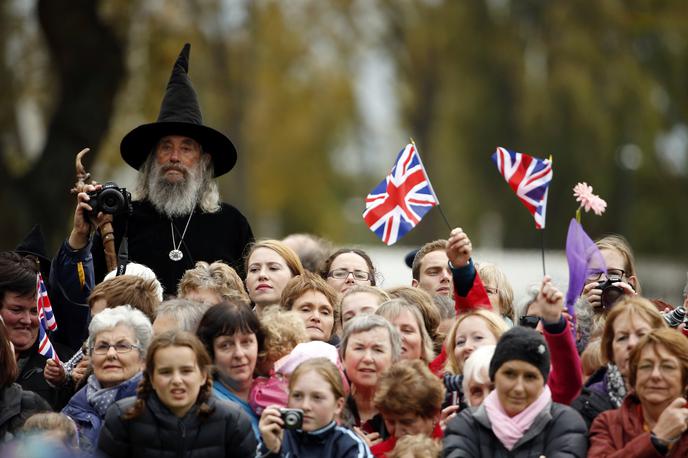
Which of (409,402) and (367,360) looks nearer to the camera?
(409,402)

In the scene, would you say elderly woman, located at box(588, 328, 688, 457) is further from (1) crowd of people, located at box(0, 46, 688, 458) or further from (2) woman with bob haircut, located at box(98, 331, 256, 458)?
(2) woman with bob haircut, located at box(98, 331, 256, 458)

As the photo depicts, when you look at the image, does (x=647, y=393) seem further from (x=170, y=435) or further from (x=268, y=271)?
(x=268, y=271)

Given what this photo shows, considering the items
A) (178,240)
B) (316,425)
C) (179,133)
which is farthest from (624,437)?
(179,133)

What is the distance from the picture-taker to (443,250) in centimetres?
1059

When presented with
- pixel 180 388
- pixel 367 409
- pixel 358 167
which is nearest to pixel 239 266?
pixel 367 409

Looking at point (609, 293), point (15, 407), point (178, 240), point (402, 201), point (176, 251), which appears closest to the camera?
point (15, 407)

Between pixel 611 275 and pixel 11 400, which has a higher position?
pixel 611 275

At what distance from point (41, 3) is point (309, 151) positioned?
16.1 m

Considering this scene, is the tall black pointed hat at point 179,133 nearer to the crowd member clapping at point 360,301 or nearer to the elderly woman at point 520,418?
the crowd member clapping at point 360,301

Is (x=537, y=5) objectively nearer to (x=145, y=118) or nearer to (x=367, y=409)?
(x=145, y=118)

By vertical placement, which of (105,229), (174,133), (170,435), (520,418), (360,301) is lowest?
(170,435)

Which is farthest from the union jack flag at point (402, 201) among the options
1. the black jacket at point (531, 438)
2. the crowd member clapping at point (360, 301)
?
the black jacket at point (531, 438)

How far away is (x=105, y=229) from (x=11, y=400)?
1954 mm

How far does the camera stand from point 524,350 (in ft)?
24.5
